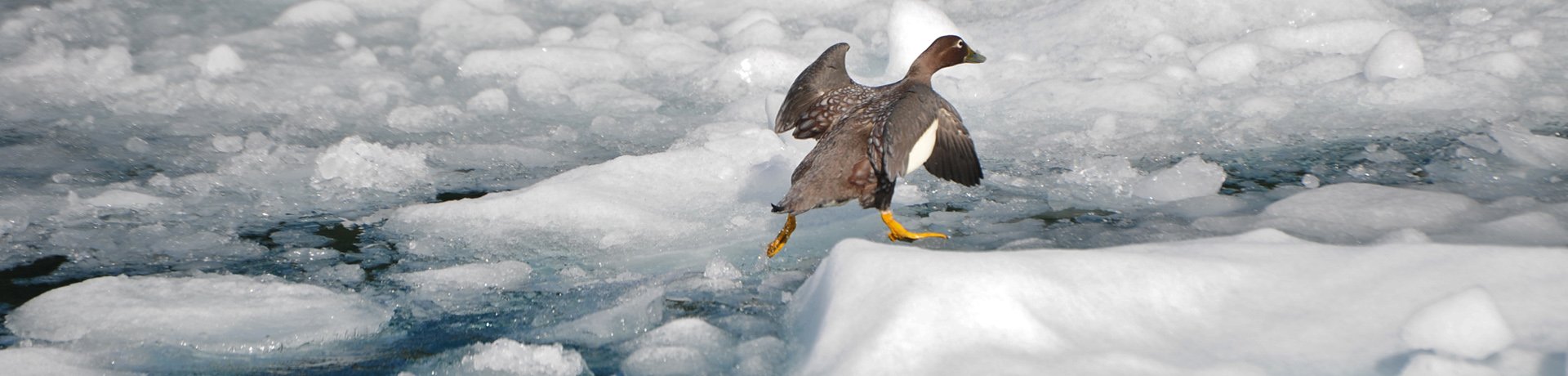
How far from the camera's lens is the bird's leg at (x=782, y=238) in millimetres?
3243

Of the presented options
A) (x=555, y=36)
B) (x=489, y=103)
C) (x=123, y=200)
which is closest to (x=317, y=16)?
(x=555, y=36)

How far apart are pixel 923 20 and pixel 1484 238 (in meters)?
2.62

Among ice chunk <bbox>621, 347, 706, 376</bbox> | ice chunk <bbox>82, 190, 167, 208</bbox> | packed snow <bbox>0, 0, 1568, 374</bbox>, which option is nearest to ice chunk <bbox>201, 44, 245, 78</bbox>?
packed snow <bbox>0, 0, 1568, 374</bbox>

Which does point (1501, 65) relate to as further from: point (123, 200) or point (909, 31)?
point (123, 200)

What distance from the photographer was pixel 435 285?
3088mm

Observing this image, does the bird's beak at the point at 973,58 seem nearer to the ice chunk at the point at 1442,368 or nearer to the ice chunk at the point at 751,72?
the ice chunk at the point at 751,72

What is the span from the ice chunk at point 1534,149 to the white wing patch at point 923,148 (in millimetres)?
1878

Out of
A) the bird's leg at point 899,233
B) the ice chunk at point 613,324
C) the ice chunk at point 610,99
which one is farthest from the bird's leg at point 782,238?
the ice chunk at point 610,99

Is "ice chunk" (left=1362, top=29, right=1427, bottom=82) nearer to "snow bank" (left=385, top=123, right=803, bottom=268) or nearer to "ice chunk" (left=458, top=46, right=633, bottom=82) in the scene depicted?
"snow bank" (left=385, top=123, right=803, bottom=268)

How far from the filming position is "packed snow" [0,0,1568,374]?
2270mm

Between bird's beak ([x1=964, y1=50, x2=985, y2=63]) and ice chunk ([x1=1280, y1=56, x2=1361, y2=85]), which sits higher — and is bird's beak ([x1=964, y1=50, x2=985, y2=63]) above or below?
above

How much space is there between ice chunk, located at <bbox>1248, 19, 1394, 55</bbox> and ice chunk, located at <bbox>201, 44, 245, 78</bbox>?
460 cm

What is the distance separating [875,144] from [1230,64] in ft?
7.83

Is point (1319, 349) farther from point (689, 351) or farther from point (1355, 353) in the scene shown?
point (689, 351)
